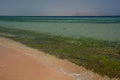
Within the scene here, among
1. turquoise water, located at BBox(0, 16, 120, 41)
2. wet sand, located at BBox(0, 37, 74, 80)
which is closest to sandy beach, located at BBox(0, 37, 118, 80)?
wet sand, located at BBox(0, 37, 74, 80)

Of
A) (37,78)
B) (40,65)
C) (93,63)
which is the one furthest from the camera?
(93,63)

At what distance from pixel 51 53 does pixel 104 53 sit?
2.79m

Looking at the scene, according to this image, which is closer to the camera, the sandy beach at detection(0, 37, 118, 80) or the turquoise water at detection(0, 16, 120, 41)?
the sandy beach at detection(0, 37, 118, 80)

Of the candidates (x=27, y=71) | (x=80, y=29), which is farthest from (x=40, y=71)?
(x=80, y=29)

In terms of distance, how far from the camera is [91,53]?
1159 cm

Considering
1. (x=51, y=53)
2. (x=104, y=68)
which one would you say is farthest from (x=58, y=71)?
(x=51, y=53)

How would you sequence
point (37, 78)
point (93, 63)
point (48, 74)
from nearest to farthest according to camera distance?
point (37, 78)
point (48, 74)
point (93, 63)

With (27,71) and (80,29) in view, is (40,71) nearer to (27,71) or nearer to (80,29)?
(27,71)

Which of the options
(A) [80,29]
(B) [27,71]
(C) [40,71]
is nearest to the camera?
(B) [27,71]

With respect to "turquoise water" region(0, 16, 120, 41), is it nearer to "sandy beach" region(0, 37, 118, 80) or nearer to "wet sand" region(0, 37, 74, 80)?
"sandy beach" region(0, 37, 118, 80)

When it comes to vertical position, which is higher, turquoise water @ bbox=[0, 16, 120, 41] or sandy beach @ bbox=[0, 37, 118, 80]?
sandy beach @ bbox=[0, 37, 118, 80]

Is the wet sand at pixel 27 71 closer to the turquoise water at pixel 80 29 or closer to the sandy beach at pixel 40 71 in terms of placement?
the sandy beach at pixel 40 71

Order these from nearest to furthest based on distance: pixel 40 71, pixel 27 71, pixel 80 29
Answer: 1. pixel 27 71
2. pixel 40 71
3. pixel 80 29

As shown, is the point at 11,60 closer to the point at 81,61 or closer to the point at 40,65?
the point at 40,65
